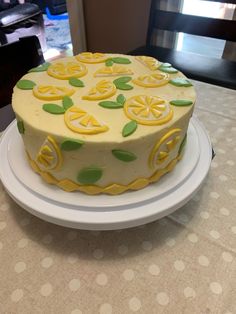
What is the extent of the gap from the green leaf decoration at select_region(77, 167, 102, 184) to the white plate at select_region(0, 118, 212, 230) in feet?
0.12

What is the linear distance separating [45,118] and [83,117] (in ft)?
0.26

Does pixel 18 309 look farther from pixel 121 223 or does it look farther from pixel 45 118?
pixel 45 118

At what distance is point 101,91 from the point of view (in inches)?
24.5

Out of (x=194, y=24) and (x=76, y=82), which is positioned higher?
(x=76, y=82)

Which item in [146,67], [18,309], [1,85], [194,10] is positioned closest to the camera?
[18,309]

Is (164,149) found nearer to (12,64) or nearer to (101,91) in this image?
(101,91)

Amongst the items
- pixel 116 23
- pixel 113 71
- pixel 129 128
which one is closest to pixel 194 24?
pixel 116 23

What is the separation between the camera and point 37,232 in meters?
0.60

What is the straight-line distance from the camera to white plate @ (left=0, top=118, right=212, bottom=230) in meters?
0.51

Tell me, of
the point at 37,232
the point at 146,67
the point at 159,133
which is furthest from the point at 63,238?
the point at 146,67

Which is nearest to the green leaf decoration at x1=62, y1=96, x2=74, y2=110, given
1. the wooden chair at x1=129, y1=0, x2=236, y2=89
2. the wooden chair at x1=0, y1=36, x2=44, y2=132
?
the wooden chair at x1=0, y1=36, x2=44, y2=132

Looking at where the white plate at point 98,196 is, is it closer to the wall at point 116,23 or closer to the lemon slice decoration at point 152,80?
the lemon slice decoration at point 152,80

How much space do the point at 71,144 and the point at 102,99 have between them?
155mm

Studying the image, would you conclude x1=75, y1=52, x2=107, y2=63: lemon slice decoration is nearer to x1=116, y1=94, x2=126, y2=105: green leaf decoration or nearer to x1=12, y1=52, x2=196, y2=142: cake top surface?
x1=12, y1=52, x2=196, y2=142: cake top surface
